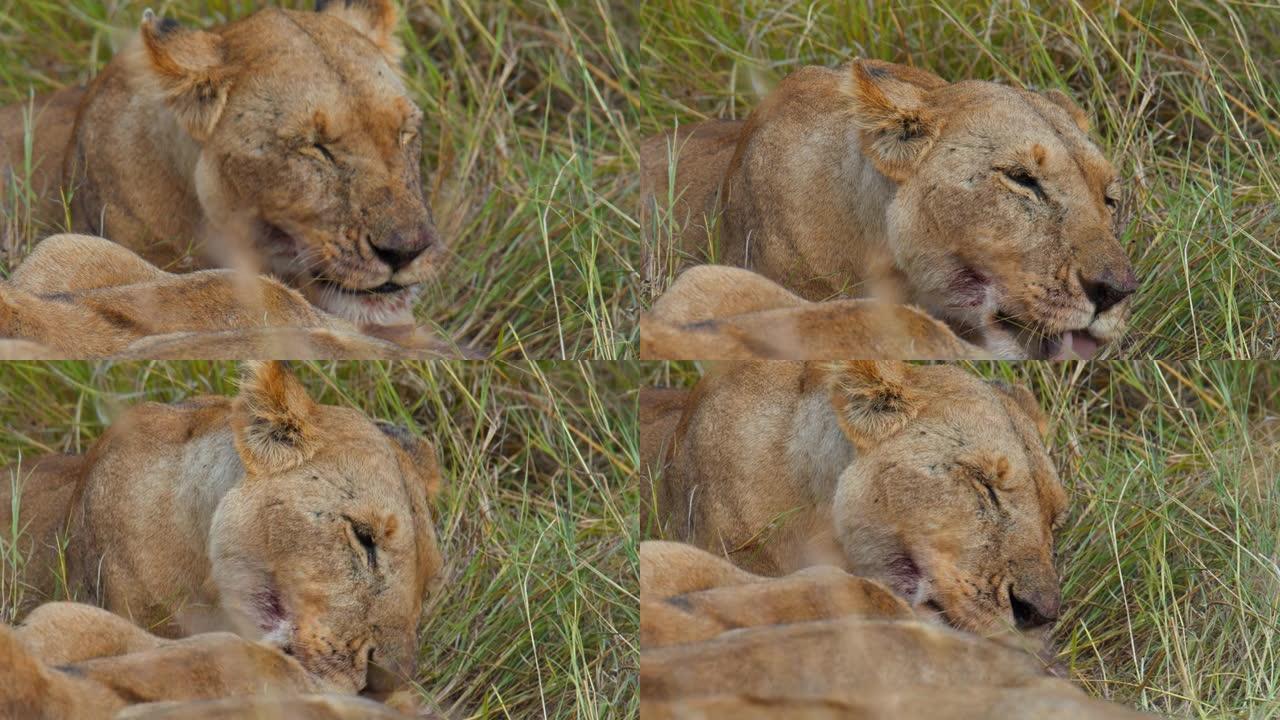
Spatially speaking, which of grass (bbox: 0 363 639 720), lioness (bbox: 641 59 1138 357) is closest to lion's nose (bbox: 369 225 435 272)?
grass (bbox: 0 363 639 720)

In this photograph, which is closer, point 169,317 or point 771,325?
point 771,325

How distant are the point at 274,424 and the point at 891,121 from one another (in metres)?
0.93

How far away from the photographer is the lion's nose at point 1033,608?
2.11m

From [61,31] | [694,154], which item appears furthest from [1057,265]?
[61,31]

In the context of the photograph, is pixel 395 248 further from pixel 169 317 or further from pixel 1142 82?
pixel 1142 82

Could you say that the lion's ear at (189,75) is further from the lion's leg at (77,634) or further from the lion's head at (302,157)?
the lion's leg at (77,634)

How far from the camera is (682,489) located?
7.47 feet

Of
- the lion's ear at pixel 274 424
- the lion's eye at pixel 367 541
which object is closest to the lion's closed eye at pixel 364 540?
the lion's eye at pixel 367 541

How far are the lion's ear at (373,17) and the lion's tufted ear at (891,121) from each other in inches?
35.3

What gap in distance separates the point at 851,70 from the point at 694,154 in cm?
27

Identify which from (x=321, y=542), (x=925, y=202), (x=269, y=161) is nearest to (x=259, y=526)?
(x=321, y=542)

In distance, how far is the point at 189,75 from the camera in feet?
7.68

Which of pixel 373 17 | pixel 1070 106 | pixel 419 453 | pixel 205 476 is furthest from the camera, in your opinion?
pixel 373 17

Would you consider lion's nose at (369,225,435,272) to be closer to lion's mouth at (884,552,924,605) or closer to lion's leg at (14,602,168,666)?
lion's leg at (14,602,168,666)
